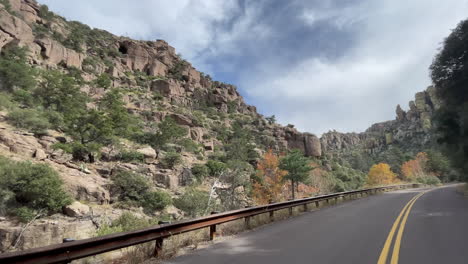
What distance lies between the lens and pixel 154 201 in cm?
2075

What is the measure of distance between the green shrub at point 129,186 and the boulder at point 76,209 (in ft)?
14.0

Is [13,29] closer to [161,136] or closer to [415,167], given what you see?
[161,136]

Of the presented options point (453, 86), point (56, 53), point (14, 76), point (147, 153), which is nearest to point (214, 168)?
point (147, 153)

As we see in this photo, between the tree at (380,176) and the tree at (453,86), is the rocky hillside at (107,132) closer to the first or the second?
the tree at (453,86)

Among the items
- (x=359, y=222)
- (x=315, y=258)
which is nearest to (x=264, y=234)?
(x=315, y=258)

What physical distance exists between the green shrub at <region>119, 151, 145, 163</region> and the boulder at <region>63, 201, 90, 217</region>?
37.5ft

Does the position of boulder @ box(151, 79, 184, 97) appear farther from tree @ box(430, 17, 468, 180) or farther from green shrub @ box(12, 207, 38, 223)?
tree @ box(430, 17, 468, 180)

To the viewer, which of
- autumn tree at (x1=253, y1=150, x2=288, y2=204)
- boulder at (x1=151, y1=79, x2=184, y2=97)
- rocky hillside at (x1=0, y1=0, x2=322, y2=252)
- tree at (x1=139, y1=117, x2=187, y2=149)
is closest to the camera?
rocky hillside at (x1=0, y1=0, x2=322, y2=252)

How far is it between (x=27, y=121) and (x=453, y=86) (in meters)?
33.5

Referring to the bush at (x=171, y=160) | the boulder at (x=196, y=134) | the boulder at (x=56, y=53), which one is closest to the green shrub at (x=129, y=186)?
the bush at (x=171, y=160)

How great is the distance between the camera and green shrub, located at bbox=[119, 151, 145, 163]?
90.1 ft

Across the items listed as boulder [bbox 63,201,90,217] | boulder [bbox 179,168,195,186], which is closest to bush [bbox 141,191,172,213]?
boulder [bbox 63,201,90,217]

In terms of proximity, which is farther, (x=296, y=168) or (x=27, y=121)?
(x=296, y=168)

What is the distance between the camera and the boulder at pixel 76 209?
50.2ft
